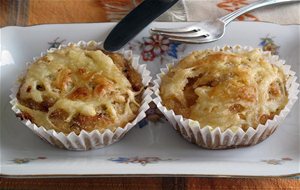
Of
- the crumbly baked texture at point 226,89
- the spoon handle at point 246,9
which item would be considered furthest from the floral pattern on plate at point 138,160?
the spoon handle at point 246,9

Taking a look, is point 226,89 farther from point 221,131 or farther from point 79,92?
point 79,92

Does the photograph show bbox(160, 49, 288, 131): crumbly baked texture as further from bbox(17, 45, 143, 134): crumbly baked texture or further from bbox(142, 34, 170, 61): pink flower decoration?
bbox(142, 34, 170, 61): pink flower decoration

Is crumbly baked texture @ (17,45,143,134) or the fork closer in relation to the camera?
crumbly baked texture @ (17,45,143,134)

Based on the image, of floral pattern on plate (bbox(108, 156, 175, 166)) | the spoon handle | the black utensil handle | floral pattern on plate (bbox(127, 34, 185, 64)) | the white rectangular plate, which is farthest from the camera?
the spoon handle

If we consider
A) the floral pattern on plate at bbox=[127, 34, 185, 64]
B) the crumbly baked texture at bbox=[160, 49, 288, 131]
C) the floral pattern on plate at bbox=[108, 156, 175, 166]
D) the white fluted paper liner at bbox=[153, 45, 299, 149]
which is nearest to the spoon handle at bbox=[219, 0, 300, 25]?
the floral pattern on plate at bbox=[127, 34, 185, 64]

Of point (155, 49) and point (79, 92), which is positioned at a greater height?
point (155, 49)

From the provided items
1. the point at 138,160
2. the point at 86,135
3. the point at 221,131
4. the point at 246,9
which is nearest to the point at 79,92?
the point at 86,135
